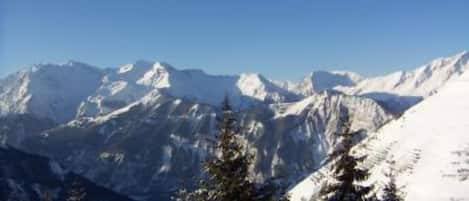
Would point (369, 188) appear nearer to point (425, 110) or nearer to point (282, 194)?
point (282, 194)

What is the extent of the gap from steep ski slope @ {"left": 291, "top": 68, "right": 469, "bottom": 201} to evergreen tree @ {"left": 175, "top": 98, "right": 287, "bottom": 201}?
4905 centimetres

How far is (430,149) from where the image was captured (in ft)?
333

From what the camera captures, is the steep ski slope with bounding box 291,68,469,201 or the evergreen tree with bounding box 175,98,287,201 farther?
the steep ski slope with bounding box 291,68,469,201

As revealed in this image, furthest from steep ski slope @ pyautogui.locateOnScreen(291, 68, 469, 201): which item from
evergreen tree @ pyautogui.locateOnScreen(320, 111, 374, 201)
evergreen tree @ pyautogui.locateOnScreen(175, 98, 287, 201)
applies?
evergreen tree @ pyautogui.locateOnScreen(175, 98, 287, 201)

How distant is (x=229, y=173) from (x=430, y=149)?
82.1m

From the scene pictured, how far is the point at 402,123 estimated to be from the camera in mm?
123750

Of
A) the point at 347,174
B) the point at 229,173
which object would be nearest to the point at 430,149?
the point at 347,174

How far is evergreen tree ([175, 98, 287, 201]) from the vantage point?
25.3 metres

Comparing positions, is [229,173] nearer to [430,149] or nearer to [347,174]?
[347,174]

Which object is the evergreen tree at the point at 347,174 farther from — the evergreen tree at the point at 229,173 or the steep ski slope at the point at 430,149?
the steep ski slope at the point at 430,149

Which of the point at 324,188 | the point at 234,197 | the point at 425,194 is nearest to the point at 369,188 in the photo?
the point at 324,188

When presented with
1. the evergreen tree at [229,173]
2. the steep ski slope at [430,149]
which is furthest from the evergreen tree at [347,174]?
the steep ski slope at [430,149]

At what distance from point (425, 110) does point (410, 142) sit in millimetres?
20429

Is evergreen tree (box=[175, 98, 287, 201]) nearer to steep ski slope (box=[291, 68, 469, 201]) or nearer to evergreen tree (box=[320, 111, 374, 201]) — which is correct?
evergreen tree (box=[320, 111, 374, 201])
